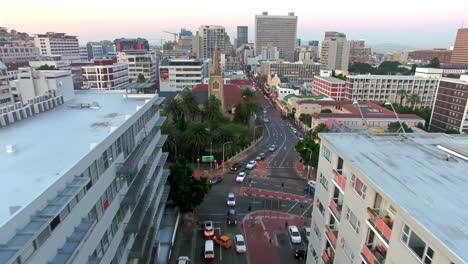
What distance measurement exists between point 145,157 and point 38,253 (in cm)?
1360

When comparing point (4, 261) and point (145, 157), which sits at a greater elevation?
point (4, 261)

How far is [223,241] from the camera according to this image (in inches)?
1265

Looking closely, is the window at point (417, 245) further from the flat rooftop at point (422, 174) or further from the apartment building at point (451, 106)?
the apartment building at point (451, 106)

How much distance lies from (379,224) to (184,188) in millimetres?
22156

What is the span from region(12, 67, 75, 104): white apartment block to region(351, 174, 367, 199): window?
27.8 metres

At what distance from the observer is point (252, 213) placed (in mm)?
38750

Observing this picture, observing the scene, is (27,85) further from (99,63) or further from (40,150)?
(99,63)

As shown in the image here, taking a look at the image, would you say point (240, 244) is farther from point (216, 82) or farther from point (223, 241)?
point (216, 82)

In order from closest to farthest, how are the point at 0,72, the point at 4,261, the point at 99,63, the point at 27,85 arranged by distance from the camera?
the point at 4,261, the point at 27,85, the point at 0,72, the point at 99,63

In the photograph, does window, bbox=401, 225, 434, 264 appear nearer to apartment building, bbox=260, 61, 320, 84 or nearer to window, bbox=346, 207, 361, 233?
window, bbox=346, 207, 361, 233

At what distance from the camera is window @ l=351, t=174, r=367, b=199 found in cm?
1694

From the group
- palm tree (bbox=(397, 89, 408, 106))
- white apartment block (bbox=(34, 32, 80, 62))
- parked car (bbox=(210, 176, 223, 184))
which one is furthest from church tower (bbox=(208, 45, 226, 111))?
white apartment block (bbox=(34, 32, 80, 62))

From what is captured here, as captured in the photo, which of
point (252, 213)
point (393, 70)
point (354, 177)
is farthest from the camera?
point (393, 70)

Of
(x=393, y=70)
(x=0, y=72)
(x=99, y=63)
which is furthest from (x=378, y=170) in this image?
(x=393, y=70)
